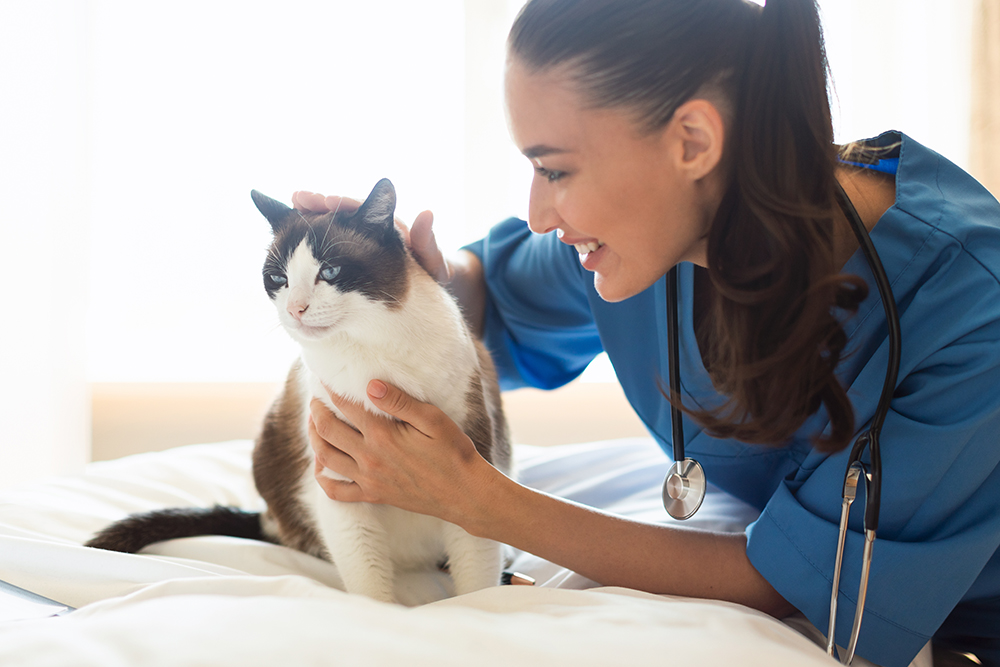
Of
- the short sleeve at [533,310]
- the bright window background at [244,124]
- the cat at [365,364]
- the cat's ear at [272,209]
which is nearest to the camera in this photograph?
the cat at [365,364]

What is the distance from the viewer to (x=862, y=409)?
2.81ft

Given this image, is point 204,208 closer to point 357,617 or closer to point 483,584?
point 483,584

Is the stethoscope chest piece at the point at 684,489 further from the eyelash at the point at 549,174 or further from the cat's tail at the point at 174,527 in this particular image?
the cat's tail at the point at 174,527

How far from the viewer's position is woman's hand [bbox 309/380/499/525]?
886 millimetres

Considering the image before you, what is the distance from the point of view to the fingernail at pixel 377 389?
0.90 meters

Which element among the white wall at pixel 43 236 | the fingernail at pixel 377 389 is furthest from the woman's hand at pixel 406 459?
the white wall at pixel 43 236

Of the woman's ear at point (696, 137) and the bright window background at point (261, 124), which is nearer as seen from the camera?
the woman's ear at point (696, 137)

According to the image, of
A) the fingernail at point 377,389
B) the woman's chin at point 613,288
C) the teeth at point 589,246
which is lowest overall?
the fingernail at point 377,389

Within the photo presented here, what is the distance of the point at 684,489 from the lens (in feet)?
3.11

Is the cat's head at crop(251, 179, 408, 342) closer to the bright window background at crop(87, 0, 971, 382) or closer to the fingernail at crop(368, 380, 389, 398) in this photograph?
the fingernail at crop(368, 380, 389, 398)

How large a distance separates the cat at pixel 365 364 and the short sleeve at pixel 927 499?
0.46 meters

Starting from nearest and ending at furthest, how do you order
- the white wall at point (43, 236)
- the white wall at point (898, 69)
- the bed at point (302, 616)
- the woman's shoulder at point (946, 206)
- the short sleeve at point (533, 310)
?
the bed at point (302, 616), the woman's shoulder at point (946, 206), the short sleeve at point (533, 310), the white wall at point (43, 236), the white wall at point (898, 69)

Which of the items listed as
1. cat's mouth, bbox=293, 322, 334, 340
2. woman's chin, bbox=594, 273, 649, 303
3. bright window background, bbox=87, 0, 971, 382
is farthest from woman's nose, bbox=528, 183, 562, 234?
bright window background, bbox=87, 0, 971, 382

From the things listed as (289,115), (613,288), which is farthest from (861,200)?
(289,115)
